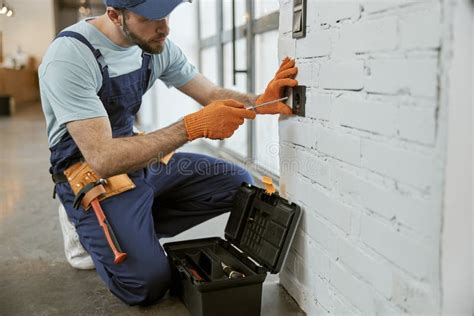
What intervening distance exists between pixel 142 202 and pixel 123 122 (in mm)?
334

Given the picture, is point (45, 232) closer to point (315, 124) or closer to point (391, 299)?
point (315, 124)

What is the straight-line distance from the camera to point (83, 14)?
41.8 ft

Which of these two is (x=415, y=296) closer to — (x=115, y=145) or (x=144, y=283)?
(x=144, y=283)

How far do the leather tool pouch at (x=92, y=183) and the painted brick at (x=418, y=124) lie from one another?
1.02 m

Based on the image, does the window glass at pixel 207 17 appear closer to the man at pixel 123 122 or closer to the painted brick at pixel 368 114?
the man at pixel 123 122

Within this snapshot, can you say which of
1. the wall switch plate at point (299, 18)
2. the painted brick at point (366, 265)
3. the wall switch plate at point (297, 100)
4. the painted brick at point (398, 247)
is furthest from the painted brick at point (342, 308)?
the wall switch plate at point (299, 18)

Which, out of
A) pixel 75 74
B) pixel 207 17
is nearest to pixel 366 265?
pixel 75 74

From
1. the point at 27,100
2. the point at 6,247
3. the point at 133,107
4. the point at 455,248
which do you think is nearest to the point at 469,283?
the point at 455,248

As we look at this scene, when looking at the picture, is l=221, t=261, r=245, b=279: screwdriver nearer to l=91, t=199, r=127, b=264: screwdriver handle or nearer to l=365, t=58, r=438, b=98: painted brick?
l=91, t=199, r=127, b=264: screwdriver handle

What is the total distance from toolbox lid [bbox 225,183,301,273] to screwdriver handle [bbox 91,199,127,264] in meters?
0.41

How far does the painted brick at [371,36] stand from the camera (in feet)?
3.21

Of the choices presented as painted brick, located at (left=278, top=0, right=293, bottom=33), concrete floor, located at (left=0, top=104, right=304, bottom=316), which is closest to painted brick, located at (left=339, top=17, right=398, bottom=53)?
painted brick, located at (left=278, top=0, right=293, bottom=33)

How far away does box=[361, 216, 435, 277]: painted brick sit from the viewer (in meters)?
0.94

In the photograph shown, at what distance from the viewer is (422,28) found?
0.89m
